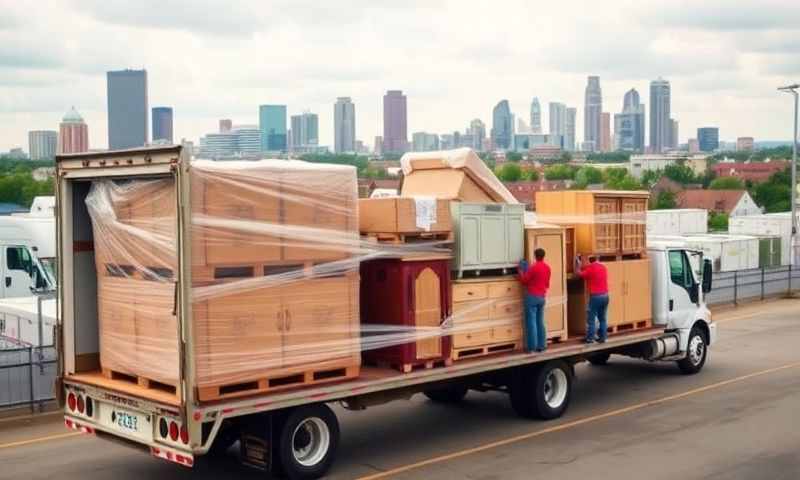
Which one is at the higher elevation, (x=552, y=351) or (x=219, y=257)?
(x=219, y=257)

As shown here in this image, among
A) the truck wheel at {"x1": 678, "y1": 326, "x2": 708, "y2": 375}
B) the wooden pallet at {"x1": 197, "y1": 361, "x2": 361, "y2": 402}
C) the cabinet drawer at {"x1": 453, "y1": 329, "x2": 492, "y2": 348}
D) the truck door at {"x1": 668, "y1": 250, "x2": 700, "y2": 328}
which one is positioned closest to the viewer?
the wooden pallet at {"x1": 197, "y1": 361, "x2": 361, "y2": 402}

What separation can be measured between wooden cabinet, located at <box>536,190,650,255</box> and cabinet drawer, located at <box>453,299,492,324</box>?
2369 mm

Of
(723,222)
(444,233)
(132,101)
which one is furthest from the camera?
(723,222)

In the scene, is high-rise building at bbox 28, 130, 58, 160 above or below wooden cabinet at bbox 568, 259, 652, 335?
above

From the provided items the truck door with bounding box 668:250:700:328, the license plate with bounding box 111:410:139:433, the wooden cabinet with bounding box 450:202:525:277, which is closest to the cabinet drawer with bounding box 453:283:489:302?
the wooden cabinet with bounding box 450:202:525:277

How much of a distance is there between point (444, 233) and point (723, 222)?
90713 millimetres

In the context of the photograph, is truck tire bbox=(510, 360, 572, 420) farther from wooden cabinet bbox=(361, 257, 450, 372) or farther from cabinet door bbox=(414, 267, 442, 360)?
cabinet door bbox=(414, 267, 442, 360)

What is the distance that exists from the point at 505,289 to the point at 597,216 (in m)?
2.32

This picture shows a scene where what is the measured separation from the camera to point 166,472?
10812mm

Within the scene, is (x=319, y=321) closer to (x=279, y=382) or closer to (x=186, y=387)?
(x=279, y=382)

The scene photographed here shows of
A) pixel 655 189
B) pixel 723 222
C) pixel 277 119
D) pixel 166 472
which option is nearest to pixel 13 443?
pixel 166 472

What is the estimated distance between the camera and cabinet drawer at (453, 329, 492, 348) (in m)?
11.8

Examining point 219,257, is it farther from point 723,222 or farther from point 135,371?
point 723,222

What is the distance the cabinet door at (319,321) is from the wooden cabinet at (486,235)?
188 cm
